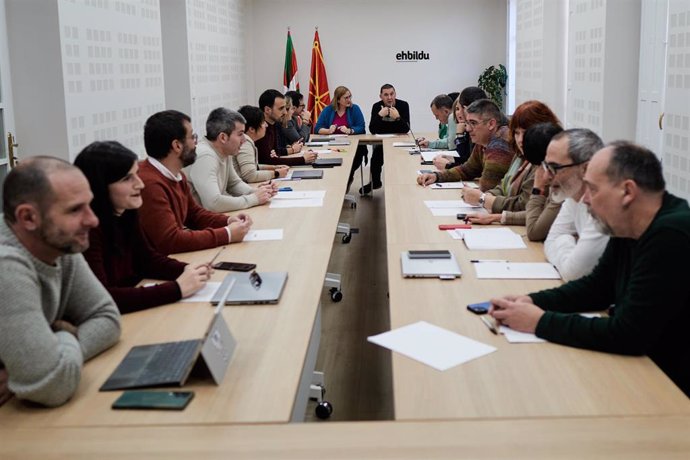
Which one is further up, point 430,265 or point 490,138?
point 490,138

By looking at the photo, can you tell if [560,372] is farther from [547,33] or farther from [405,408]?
[547,33]

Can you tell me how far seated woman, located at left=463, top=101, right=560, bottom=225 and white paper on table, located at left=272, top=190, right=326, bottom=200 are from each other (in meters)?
1.03

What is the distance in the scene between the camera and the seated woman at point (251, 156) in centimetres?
579

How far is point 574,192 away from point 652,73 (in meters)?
3.63

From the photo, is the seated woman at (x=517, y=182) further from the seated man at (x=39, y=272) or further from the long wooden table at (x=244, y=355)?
the seated man at (x=39, y=272)

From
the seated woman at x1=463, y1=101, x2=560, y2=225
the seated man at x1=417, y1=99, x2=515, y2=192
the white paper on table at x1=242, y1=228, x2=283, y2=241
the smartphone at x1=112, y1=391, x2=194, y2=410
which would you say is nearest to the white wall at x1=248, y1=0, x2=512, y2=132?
the seated man at x1=417, y1=99, x2=515, y2=192

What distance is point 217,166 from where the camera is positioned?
4750 mm

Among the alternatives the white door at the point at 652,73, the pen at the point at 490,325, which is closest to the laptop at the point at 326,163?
the white door at the point at 652,73

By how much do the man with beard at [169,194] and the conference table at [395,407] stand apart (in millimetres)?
884

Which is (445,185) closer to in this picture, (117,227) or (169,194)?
(169,194)

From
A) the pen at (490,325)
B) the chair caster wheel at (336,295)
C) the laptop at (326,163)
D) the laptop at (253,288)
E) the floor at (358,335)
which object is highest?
the laptop at (326,163)

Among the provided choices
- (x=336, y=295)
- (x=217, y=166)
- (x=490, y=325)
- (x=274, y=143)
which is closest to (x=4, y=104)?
(x=217, y=166)

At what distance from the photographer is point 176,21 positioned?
7.91 meters

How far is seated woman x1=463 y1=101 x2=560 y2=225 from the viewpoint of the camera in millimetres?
3936
